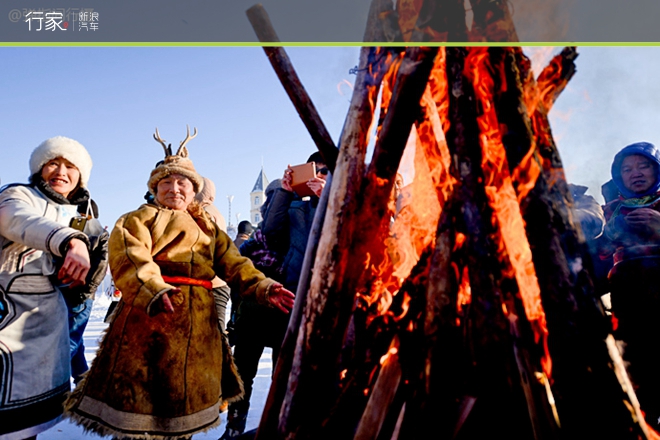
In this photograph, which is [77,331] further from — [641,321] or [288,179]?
[641,321]

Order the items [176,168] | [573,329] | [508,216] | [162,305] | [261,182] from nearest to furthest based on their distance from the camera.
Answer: [573,329]
[508,216]
[162,305]
[176,168]
[261,182]

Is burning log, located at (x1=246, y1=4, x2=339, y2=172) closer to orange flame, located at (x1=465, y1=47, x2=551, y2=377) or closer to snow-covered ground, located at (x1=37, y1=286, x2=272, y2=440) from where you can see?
orange flame, located at (x1=465, y1=47, x2=551, y2=377)

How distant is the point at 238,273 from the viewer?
9.09 feet

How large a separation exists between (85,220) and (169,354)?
1178 millimetres

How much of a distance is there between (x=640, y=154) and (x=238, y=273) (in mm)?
2946

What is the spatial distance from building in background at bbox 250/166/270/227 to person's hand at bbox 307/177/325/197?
4740 centimetres

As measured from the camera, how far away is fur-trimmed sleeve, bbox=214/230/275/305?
2637 mm

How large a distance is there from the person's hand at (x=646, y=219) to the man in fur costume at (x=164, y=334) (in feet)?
7.10

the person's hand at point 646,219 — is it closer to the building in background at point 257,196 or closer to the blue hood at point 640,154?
the blue hood at point 640,154

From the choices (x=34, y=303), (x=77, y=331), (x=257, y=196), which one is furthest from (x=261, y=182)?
(x=34, y=303)

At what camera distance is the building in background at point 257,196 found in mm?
53338

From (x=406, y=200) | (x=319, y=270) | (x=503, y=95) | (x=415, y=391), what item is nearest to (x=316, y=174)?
(x=406, y=200)

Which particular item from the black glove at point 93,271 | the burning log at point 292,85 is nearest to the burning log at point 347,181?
the burning log at point 292,85

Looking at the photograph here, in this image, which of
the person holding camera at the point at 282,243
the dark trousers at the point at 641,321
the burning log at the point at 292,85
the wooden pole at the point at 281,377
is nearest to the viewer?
the wooden pole at the point at 281,377
